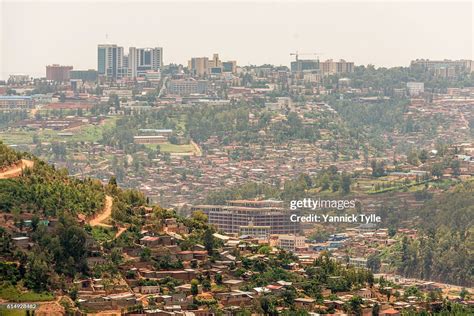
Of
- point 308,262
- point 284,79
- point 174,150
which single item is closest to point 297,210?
point 174,150

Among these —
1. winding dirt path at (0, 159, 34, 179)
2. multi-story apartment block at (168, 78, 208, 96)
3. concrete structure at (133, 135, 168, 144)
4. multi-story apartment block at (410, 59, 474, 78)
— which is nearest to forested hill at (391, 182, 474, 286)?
winding dirt path at (0, 159, 34, 179)

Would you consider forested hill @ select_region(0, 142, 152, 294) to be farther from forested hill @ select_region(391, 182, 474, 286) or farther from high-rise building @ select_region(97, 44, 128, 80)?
high-rise building @ select_region(97, 44, 128, 80)

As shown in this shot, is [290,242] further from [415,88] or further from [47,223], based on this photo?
[415,88]

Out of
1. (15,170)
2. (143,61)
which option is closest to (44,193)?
(15,170)

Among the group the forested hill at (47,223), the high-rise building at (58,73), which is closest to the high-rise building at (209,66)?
the high-rise building at (58,73)

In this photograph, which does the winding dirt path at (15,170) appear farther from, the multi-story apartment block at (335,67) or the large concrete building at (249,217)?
the multi-story apartment block at (335,67)

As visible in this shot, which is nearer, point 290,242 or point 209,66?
point 290,242
